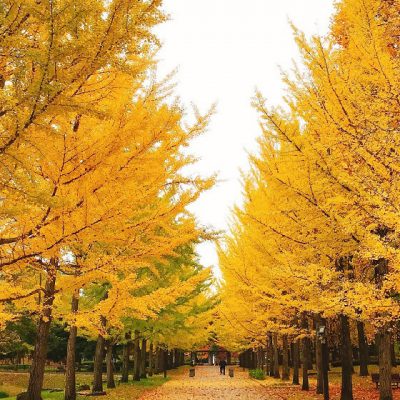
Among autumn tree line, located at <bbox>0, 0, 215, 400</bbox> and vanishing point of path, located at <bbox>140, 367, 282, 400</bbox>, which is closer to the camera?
autumn tree line, located at <bbox>0, 0, 215, 400</bbox>

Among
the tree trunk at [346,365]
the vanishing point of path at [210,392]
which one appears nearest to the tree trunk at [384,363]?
the tree trunk at [346,365]

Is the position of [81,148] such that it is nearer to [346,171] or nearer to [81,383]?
[346,171]

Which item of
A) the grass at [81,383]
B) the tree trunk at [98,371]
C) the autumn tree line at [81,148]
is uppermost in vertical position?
the autumn tree line at [81,148]

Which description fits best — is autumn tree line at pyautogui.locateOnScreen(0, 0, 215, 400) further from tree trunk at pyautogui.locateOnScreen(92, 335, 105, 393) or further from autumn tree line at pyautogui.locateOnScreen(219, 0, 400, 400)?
tree trunk at pyautogui.locateOnScreen(92, 335, 105, 393)

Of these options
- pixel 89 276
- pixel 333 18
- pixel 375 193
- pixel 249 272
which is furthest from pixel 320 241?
pixel 333 18

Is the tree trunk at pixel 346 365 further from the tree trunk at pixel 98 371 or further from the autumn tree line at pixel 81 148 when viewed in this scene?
the tree trunk at pixel 98 371

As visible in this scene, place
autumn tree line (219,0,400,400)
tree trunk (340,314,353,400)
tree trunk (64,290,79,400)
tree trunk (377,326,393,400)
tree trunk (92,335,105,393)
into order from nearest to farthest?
autumn tree line (219,0,400,400)
tree trunk (377,326,393,400)
tree trunk (340,314,353,400)
tree trunk (64,290,79,400)
tree trunk (92,335,105,393)

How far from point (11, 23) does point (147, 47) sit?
1.05m

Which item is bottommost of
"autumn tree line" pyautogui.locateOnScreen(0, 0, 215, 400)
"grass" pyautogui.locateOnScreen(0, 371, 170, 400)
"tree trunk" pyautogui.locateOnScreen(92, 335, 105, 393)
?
"grass" pyautogui.locateOnScreen(0, 371, 170, 400)

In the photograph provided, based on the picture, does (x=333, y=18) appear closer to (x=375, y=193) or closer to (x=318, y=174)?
(x=318, y=174)

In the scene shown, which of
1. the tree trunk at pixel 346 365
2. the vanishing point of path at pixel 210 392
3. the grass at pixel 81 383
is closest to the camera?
the tree trunk at pixel 346 365

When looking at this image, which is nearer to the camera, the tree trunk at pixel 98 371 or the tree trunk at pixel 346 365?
the tree trunk at pixel 346 365

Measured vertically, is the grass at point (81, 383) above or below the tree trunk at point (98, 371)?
below

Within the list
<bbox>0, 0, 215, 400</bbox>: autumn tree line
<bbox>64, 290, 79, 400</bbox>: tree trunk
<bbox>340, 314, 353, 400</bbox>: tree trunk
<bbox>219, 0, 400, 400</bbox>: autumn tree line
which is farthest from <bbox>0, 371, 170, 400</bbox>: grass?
<bbox>0, 0, 215, 400</bbox>: autumn tree line
